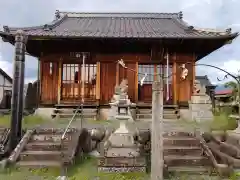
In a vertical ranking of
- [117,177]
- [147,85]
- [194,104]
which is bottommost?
[117,177]

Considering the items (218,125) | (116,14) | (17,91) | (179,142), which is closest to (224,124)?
(218,125)

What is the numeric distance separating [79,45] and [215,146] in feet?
31.5

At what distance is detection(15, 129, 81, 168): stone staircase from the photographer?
7.79 meters

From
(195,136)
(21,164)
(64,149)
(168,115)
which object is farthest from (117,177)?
(168,115)

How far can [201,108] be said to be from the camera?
1444 cm

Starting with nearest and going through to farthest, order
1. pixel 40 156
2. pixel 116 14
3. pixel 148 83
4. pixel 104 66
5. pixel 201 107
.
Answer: pixel 40 156, pixel 201 107, pixel 104 66, pixel 148 83, pixel 116 14

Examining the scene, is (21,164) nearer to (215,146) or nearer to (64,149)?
(64,149)

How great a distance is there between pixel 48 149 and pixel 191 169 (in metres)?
4.42

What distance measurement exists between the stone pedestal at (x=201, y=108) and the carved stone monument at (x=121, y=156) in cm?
724

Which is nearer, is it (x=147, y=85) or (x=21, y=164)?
(x=21, y=164)

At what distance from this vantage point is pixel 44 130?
9.55 meters

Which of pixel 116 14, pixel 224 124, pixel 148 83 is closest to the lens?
pixel 224 124

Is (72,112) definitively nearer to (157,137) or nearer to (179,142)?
(179,142)

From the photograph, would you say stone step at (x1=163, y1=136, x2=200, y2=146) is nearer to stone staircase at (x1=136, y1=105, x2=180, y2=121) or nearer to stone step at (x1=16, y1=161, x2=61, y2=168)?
stone step at (x1=16, y1=161, x2=61, y2=168)
